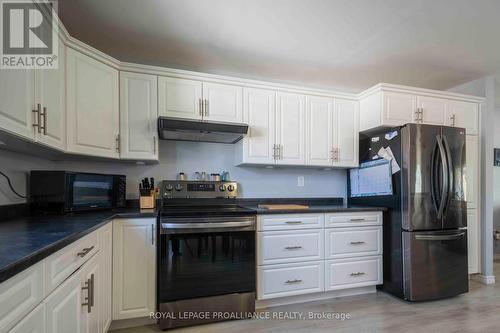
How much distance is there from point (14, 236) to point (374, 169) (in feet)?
9.37

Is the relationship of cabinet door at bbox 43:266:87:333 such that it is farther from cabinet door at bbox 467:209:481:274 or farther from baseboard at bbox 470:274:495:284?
baseboard at bbox 470:274:495:284

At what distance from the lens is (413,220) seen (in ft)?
8.05

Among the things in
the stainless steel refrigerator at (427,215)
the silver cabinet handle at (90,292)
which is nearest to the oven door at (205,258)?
the silver cabinet handle at (90,292)

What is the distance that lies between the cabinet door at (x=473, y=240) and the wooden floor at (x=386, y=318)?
398mm

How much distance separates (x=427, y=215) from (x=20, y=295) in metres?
2.89

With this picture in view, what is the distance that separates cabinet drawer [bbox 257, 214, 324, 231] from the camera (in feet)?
7.63

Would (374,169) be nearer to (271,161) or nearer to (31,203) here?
(271,161)

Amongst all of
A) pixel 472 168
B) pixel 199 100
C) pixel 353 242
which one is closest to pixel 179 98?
pixel 199 100

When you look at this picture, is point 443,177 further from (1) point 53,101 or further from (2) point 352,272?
(1) point 53,101

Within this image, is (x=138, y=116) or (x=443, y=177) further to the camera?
(x=443, y=177)

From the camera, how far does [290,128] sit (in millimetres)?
2764

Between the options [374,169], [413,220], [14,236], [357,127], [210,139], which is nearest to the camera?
[14,236]

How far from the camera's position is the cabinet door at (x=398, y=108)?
2729 millimetres

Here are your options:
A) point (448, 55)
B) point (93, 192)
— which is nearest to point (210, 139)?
point (93, 192)
